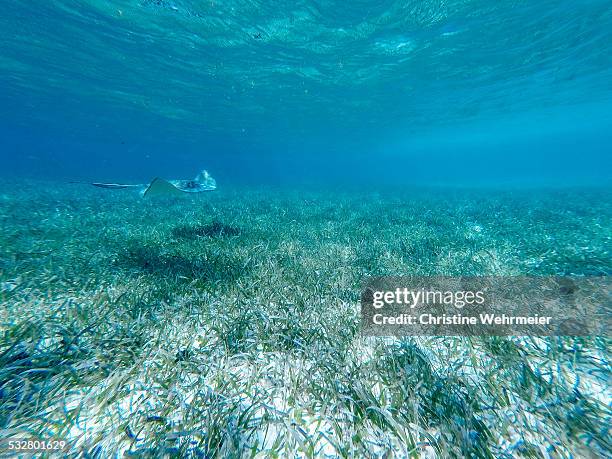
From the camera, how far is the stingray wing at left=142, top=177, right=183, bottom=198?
6.32 meters

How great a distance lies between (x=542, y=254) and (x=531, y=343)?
199 inches

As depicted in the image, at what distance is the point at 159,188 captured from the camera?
6.73 m

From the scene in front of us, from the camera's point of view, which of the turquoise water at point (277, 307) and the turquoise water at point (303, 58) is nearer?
the turquoise water at point (277, 307)

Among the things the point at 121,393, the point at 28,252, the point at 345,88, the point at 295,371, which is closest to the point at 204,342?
the point at 121,393

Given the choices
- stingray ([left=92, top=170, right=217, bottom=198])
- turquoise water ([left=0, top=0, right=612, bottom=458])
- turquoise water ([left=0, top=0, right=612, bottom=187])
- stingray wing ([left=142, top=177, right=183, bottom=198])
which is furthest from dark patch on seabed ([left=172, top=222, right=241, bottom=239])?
turquoise water ([left=0, top=0, right=612, bottom=187])

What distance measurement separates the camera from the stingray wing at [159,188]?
6.32 m

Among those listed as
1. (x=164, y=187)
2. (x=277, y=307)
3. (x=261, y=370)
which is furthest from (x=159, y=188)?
(x=261, y=370)

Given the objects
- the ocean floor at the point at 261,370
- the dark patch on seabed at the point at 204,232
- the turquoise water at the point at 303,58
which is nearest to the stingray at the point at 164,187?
the dark patch on seabed at the point at 204,232

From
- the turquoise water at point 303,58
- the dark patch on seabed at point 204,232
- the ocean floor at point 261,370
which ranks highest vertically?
the turquoise water at point 303,58

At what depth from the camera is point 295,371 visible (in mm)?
2828

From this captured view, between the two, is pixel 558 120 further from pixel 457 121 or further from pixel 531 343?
pixel 531 343

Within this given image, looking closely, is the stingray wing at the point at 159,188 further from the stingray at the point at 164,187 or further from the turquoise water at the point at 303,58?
the turquoise water at the point at 303,58

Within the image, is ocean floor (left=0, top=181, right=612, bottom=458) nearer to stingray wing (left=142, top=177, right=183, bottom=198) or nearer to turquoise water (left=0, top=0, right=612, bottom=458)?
turquoise water (left=0, top=0, right=612, bottom=458)

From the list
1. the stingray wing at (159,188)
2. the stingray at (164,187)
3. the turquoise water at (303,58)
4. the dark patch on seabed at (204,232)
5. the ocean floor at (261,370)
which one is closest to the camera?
the ocean floor at (261,370)
